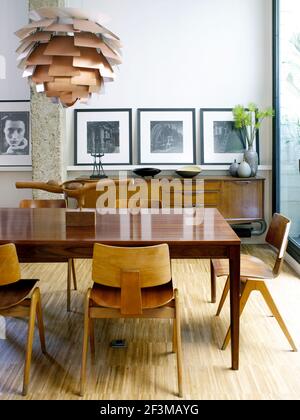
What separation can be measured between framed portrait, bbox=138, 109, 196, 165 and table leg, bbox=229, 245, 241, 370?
3.52 m

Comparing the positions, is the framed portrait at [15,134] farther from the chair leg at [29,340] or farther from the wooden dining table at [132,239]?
the chair leg at [29,340]

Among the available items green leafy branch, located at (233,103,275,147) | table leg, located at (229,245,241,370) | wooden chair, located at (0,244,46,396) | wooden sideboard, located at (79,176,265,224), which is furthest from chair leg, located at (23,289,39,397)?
green leafy branch, located at (233,103,275,147)

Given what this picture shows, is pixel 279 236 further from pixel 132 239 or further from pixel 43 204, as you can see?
pixel 43 204

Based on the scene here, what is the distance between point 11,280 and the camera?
2592 millimetres

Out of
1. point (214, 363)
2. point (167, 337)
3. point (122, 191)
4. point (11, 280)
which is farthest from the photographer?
point (122, 191)

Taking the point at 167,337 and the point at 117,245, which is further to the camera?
the point at 167,337

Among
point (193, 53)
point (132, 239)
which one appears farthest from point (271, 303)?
point (193, 53)

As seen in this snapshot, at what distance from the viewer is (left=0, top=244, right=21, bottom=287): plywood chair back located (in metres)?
2.51

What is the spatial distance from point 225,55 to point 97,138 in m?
1.95

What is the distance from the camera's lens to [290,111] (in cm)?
534

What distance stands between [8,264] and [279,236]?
1779 millimetres

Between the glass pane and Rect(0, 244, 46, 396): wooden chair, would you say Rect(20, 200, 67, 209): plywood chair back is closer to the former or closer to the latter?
Rect(0, 244, 46, 396): wooden chair

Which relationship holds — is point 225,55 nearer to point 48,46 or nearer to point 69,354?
point 48,46

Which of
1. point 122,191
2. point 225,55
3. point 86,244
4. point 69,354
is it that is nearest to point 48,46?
point 86,244
